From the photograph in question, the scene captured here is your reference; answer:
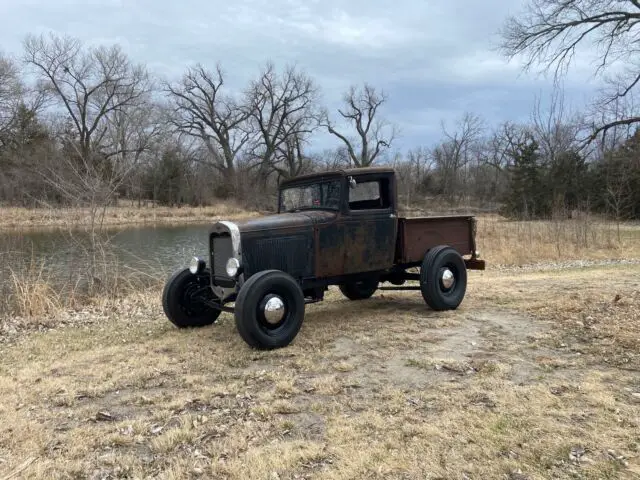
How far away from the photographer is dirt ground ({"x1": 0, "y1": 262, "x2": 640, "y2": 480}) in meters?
2.93

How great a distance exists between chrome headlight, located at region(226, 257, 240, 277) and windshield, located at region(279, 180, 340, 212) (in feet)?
4.93

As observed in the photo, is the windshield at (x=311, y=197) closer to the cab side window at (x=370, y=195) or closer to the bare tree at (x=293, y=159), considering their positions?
the cab side window at (x=370, y=195)

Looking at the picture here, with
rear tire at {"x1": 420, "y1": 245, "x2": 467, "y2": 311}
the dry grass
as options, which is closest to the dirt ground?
rear tire at {"x1": 420, "y1": 245, "x2": 467, "y2": 311}

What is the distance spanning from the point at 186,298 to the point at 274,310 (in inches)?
67.0

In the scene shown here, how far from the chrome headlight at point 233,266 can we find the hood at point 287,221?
34 centimetres

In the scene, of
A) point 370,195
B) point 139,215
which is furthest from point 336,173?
point 139,215

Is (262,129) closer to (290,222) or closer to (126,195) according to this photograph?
(126,195)

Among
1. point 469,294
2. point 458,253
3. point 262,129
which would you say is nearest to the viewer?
point 458,253

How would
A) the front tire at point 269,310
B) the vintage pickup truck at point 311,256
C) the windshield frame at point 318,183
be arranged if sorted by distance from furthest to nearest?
the windshield frame at point 318,183 → the vintage pickup truck at point 311,256 → the front tire at point 269,310

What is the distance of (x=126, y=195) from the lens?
4409cm

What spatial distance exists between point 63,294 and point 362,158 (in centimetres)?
4700

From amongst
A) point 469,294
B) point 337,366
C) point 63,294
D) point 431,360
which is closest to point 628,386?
point 431,360

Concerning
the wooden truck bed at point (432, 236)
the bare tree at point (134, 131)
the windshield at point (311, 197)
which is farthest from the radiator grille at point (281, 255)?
the bare tree at point (134, 131)

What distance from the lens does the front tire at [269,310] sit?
4.89 metres
